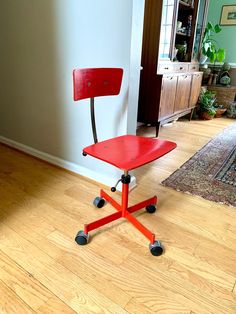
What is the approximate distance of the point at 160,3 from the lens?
2.44 m

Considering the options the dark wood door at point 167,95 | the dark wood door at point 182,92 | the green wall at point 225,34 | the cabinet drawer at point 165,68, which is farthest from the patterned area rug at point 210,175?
the green wall at point 225,34

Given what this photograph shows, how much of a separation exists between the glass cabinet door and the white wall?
1.31 m

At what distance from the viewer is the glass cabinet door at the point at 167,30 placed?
2586mm

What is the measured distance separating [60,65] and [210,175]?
4.87 ft

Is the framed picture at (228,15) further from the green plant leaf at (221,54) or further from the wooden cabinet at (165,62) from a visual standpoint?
the wooden cabinet at (165,62)

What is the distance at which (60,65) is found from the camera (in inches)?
70.2

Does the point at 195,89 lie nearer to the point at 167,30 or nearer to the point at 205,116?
the point at 205,116

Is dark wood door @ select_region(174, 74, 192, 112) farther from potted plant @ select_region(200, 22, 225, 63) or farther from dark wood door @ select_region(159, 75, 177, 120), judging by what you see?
potted plant @ select_region(200, 22, 225, 63)

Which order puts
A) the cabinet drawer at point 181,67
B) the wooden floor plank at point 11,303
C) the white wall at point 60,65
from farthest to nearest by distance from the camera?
the cabinet drawer at point 181,67, the white wall at point 60,65, the wooden floor plank at point 11,303

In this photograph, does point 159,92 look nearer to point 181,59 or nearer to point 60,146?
point 181,59

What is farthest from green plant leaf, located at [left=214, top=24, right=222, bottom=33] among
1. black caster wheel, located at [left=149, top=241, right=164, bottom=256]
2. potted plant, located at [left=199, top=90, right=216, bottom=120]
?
black caster wheel, located at [left=149, top=241, right=164, bottom=256]

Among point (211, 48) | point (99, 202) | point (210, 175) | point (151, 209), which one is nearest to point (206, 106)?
point (211, 48)

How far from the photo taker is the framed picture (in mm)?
3957

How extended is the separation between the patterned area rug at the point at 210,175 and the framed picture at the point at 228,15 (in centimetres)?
251
